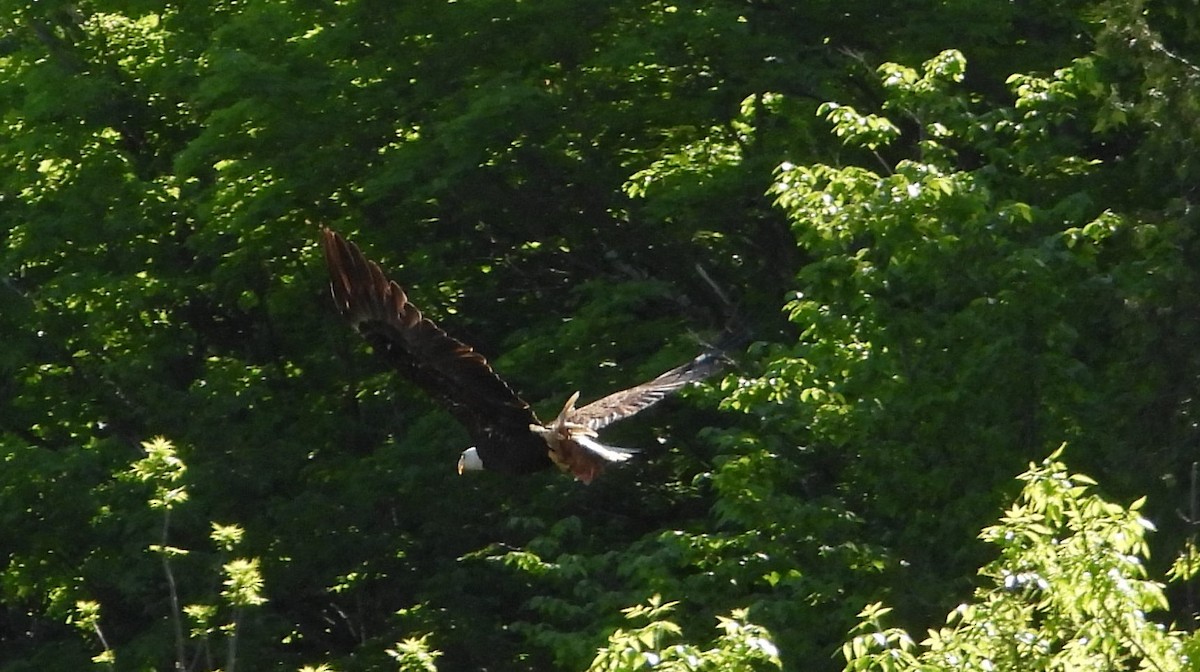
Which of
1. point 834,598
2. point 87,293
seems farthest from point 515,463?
point 87,293

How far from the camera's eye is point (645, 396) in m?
9.12

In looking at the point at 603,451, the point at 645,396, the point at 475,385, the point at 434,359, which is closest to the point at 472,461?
the point at 475,385

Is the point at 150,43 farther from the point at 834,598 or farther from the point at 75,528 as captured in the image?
the point at 834,598

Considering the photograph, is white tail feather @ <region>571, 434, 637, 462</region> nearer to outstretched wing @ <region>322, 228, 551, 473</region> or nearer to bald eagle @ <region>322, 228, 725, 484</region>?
bald eagle @ <region>322, 228, 725, 484</region>

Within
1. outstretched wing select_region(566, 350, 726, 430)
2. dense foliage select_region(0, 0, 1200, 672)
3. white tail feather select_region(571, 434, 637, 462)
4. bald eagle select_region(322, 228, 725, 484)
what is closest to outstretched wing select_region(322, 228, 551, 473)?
bald eagle select_region(322, 228, 725, 484)

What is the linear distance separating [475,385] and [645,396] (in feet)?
3.01

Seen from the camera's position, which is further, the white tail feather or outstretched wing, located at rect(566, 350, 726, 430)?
outstretched wing, located at rect(566, 350, 726, 430)

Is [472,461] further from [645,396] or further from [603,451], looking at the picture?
[603,451]

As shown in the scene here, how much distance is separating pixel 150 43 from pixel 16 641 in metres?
5.92

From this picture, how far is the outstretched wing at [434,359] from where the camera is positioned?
805cm

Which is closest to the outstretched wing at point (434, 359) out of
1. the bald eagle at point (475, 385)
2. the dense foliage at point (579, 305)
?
the bald eagle at point (475, 385)

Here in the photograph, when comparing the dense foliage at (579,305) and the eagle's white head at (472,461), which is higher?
the eagle's white head at (472,461)

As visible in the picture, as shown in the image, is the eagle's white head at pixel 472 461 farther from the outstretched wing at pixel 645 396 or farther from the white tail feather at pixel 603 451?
the white tail feather at pixel 603 451

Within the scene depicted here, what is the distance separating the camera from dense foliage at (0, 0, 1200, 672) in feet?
35.4
